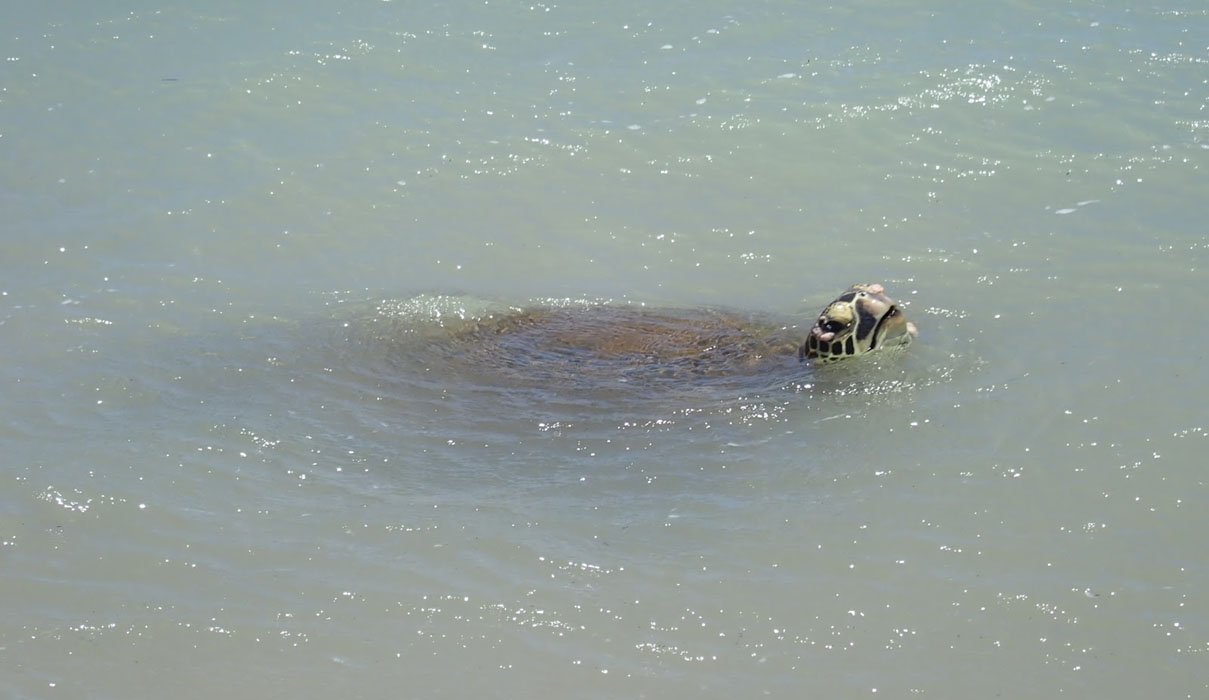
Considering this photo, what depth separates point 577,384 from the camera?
199 inches

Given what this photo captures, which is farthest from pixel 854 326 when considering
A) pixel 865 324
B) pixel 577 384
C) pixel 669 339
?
pixel 577 384

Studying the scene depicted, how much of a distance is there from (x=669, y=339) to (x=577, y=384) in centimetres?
57

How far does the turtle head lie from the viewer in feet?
16.4

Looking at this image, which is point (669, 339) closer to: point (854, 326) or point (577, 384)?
point (577, 384)

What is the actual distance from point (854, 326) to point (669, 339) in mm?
850

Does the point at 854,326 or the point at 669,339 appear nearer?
the point at 854,326

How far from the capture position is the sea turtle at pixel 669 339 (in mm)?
5039

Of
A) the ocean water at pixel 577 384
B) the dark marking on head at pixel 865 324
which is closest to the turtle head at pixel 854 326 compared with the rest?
the dark marking on head at pixel 865 324

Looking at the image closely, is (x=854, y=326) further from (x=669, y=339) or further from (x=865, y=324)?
(x=669, y=339)

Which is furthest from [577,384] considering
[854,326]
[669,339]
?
[854,326]

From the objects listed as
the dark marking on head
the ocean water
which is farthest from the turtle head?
the ocean water

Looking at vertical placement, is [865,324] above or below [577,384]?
above

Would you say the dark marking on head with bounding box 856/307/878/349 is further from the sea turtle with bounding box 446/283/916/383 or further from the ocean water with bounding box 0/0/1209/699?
the ocean water with bounding box 0/0/1209/699

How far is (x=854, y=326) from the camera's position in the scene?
4988 millimetres
